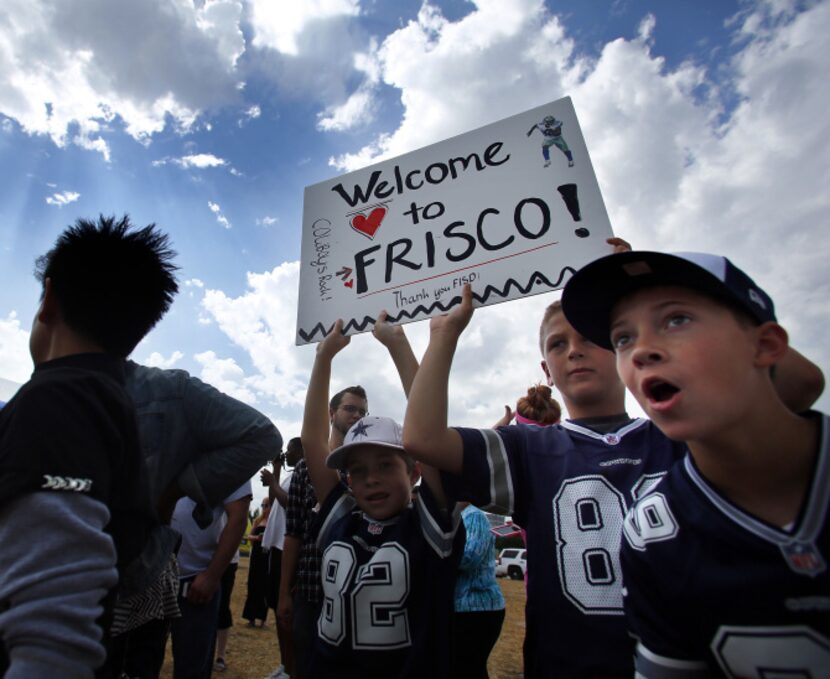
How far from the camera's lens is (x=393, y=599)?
5.93 feet

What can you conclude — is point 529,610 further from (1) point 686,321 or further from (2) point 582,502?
(1) point 686,321

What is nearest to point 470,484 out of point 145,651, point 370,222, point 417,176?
point 145,651

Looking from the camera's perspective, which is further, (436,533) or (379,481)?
(379,481)

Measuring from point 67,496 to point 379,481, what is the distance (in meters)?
1.34

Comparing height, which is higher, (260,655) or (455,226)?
(455,226)

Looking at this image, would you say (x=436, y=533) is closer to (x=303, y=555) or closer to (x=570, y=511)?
(x=570, y=511)

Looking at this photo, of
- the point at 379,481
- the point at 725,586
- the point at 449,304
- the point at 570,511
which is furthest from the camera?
the point at 449,304

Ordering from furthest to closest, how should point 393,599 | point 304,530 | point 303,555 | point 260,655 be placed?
1. point 260,655
2. point 304,530
3. point 303,555
4. point 393,599

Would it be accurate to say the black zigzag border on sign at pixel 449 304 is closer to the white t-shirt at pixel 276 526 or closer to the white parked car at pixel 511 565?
the white t-shirt at pixel 276 526

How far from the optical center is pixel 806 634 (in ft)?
2.74

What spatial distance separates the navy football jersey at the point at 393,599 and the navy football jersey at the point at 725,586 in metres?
0.93

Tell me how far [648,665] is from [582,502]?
49cm

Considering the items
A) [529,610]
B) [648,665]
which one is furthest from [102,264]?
[648,665]

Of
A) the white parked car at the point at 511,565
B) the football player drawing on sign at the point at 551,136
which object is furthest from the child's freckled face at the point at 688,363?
the white parked car at the point at 511,565
